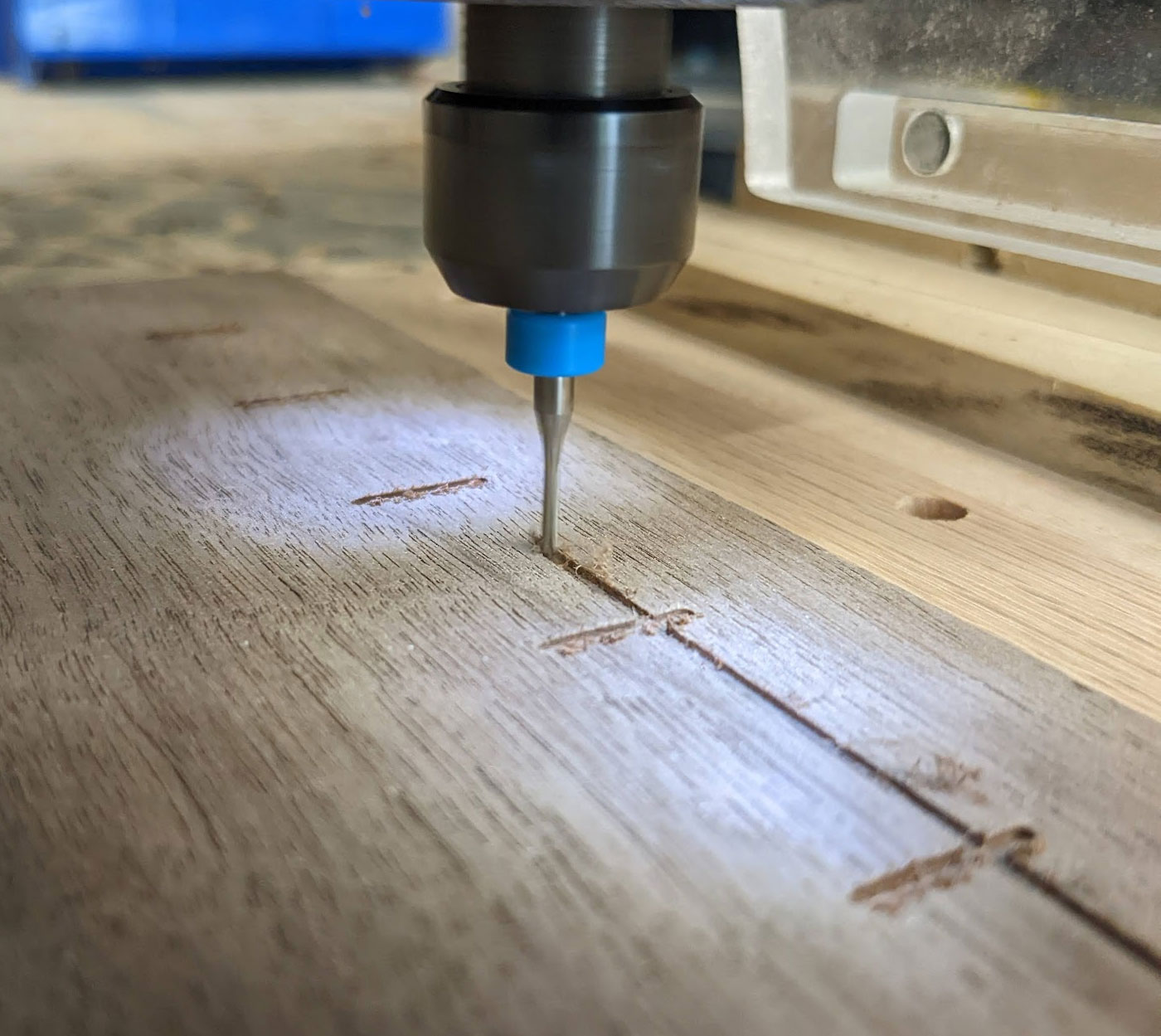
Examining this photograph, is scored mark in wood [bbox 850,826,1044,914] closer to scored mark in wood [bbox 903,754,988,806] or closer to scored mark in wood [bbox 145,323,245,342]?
scored mark in wood [bbox 903,754,988,806]

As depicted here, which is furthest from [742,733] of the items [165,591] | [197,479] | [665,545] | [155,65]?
[155,65]

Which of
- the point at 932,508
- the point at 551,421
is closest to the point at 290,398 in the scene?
the point at 551,421

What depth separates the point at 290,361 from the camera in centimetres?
110

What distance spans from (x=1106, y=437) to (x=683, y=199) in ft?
1.62

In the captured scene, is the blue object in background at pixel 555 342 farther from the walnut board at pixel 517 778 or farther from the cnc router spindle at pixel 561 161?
A: the walnut board at pixel 517 778

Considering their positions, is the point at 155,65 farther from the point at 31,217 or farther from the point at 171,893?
the point at 171,893

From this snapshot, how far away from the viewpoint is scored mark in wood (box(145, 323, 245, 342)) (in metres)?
1.16

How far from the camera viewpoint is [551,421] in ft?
2.12

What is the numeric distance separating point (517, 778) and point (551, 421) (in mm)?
215

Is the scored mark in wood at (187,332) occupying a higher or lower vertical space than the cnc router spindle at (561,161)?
lower

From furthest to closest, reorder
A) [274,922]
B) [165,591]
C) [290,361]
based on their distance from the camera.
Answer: [290,361] → [165,591] → [274,922]

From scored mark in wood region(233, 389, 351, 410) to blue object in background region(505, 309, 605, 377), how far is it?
450 millimetres

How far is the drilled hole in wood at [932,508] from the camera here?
2.66 feet

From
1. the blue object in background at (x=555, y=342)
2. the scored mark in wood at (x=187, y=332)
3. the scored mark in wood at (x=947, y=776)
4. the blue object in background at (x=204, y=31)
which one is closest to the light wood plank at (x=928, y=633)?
the scored mark in wood at (x=947, y=776)
